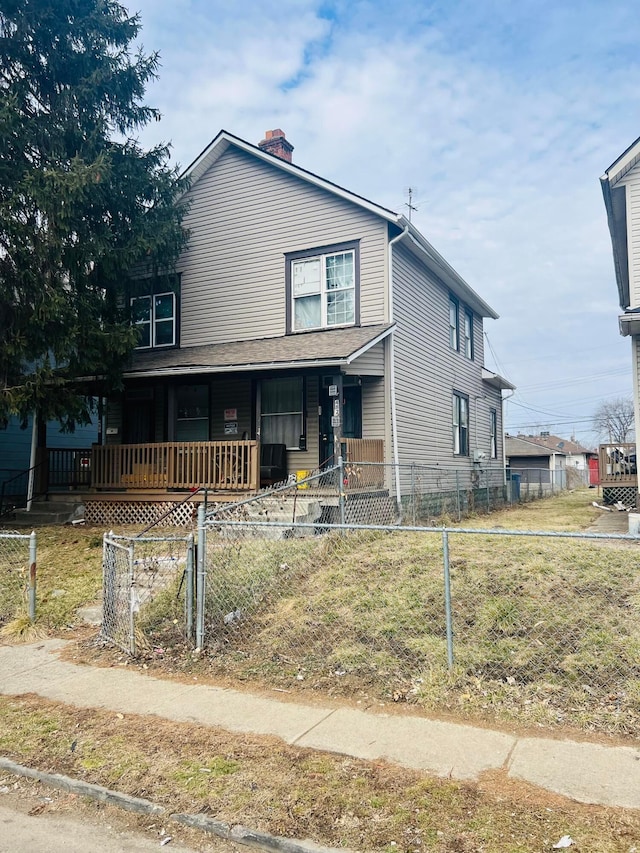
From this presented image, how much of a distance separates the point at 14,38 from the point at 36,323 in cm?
591

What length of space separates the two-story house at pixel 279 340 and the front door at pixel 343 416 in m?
0.03

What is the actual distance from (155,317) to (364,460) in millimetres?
7534

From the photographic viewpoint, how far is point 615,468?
56.0 feet

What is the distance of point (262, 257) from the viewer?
1600 cm

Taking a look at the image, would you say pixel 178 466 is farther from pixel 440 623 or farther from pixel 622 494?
pixel 622 494

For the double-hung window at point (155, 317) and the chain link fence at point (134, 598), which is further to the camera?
the double-hung window at point (155, 317)

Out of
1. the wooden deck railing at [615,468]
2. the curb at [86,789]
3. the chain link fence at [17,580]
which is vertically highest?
the wooden deck railing at [615,468]

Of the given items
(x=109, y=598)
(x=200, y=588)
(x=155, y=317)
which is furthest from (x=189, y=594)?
(x=155, y=317)

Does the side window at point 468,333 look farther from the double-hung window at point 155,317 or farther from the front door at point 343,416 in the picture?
the double-hung window at point 155,317

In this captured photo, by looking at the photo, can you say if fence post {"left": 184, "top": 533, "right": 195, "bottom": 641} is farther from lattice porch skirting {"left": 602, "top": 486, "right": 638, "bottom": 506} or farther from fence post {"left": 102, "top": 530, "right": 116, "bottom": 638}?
lattice porch skirting {"left": 602, "top": 486, "right": 638, "bottom": 506}

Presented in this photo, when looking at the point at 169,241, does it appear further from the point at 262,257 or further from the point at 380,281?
the point at 380,281

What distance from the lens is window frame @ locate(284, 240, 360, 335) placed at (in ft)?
48.2

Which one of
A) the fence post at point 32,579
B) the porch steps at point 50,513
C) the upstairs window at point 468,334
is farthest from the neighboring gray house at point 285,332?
the fence post at point 32,579

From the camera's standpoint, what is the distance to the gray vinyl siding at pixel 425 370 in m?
15.2
